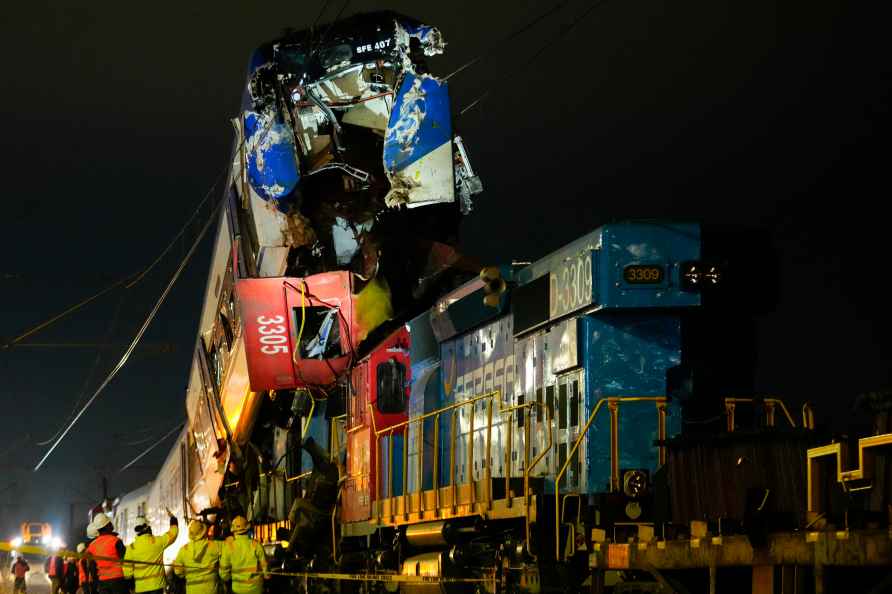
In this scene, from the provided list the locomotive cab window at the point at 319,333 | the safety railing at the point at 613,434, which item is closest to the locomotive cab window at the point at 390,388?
the locomotive cab window at the point at 319,333

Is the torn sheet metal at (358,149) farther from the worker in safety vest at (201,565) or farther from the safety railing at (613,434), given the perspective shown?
the safety railing at (613,434)

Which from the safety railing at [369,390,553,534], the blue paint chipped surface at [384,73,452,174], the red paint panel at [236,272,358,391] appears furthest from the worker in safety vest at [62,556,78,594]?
the blue paint chipped surface at [384,73,452,174]

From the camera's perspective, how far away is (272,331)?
15.9 metres

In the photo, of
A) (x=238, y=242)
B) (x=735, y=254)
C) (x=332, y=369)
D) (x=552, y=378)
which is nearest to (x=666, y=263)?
(x=735, y=254)

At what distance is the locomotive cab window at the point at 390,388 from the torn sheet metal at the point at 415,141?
1.99 meters

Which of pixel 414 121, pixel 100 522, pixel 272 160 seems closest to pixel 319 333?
pixel 272 160

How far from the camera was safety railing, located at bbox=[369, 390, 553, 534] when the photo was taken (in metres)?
10.6

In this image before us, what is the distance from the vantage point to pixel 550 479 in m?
11.0

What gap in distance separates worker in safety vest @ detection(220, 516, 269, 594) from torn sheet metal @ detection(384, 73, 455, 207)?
4524 mm

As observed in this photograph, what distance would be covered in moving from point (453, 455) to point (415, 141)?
487cm

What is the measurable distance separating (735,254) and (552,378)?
1908 mm

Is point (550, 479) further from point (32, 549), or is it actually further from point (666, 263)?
point (32, 549)

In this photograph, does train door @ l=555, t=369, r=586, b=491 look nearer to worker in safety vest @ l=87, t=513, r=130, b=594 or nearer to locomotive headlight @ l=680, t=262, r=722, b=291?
locomotive headlight @ l=680, t=262, r=722, b=291

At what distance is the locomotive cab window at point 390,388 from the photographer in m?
14.8
